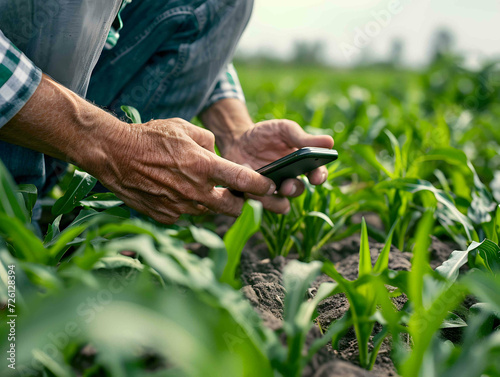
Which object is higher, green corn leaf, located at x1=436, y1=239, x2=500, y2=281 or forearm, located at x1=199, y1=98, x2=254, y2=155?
green corn leaf, located at x1=436, y1=239, x2=500, y2=281

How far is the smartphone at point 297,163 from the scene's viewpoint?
1168 mm

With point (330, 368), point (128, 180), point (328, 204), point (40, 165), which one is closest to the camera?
point (330, 368)

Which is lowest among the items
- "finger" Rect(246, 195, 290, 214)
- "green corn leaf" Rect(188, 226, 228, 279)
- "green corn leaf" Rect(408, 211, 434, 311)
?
"finger" Rect(246, 195, 290, 214)

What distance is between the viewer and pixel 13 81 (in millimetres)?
931

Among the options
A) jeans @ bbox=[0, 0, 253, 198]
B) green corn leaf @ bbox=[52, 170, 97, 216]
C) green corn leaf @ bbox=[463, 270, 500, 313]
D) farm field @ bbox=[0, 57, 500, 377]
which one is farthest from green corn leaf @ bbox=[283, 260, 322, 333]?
jeans @ bbox=[0, 0, 253, 198]

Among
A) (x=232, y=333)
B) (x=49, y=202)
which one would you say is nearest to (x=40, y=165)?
(x=49, y=202)

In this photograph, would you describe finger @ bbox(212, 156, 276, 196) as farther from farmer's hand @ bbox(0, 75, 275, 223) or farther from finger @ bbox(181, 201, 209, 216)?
finger @ bbox(181, 201, 209, 216)

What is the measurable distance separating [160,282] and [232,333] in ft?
1.09

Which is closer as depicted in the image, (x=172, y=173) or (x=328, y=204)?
(x=172, y=173)

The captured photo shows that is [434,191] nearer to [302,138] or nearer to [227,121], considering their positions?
[302,138]

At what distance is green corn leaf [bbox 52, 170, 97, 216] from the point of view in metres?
1.15

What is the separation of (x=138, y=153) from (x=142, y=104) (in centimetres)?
64

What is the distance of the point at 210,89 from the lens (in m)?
1.80

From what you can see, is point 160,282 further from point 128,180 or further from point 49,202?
point 49,202
